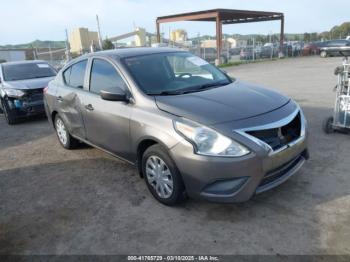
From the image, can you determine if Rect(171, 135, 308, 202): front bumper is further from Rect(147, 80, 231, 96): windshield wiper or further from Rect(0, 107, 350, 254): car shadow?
Rect(147, 80, 231, 96): windshield wiper

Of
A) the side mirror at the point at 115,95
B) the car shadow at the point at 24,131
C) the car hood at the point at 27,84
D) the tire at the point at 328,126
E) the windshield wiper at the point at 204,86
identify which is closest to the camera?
the side mirror at the point at 115,95

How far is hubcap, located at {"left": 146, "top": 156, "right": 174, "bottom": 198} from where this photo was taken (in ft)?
11.8

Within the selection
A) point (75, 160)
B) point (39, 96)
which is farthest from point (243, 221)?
point (39, 96)

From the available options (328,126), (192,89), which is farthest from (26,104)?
(328,126)

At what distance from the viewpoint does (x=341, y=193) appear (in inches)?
146

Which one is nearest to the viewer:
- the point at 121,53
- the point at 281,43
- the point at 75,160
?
the point at 121,53

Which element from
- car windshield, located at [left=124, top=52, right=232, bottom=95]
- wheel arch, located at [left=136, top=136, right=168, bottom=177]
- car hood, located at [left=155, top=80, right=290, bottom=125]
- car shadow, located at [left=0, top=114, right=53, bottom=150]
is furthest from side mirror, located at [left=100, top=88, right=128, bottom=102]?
car shadow, located at [left=0, top=114, right=53, bottom=150]

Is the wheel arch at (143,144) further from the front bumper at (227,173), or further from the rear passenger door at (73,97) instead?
the rear passenger door at (73,97)

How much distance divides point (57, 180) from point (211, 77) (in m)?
2.64

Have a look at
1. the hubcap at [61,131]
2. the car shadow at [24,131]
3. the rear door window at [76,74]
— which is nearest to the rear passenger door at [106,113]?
the rear door window at [76,74]

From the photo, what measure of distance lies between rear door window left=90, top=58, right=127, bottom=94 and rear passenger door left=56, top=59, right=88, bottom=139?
9.9 inches

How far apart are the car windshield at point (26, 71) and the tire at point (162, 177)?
6.94m

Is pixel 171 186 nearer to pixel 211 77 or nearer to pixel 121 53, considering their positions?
pixel 211 77

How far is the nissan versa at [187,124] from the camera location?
3.18 metres
